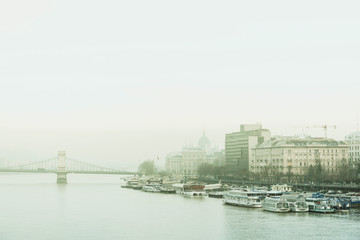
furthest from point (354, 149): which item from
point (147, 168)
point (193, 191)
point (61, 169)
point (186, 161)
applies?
point (147, 168)

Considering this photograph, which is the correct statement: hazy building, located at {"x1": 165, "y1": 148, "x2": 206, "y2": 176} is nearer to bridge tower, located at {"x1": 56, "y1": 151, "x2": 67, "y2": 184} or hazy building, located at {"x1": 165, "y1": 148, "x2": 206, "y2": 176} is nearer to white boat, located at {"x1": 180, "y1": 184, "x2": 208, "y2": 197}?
bridge tower, located at {"x1": 56, "y1": 151, "x2": 67, "y2": 184}

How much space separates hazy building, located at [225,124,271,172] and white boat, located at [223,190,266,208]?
2047 inches

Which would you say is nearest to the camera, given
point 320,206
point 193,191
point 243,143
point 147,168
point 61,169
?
point 320,206

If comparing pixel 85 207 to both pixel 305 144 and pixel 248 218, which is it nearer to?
pixel 248 218

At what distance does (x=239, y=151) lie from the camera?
111125 millimetres

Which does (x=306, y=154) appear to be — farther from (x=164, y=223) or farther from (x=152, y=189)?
(x=164, y=223)

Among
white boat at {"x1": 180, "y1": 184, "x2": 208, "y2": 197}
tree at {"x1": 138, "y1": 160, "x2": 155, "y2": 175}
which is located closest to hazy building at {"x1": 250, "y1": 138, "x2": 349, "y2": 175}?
white boat at {"x1": 180, "y1": 184, "x2": 208, "y2": 197}

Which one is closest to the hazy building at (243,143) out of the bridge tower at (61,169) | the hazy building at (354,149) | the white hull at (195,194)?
the hazy building at (354,149)

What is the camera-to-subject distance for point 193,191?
6644cm

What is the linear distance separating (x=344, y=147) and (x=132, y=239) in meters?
64.8

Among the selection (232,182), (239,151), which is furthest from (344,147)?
(239,151)

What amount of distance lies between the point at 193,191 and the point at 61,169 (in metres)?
48.7

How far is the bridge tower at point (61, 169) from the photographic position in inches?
4134

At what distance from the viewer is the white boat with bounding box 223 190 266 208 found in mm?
48031
